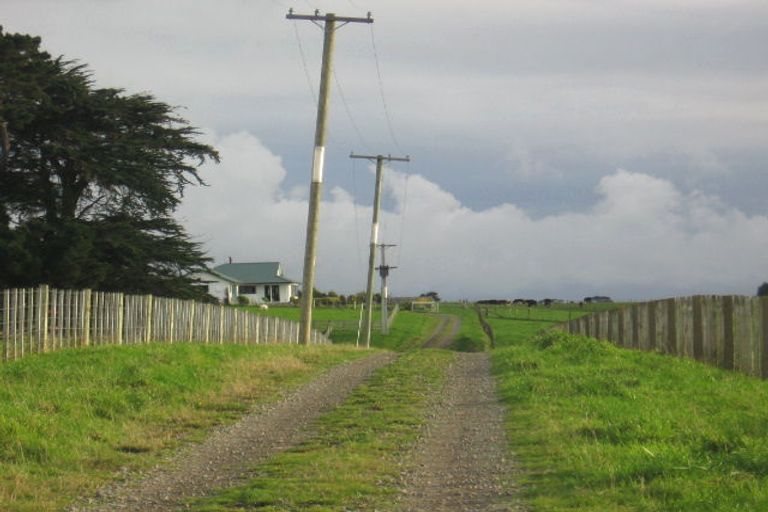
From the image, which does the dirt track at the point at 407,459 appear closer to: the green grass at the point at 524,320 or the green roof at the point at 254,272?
the green grass at the point at 524,320

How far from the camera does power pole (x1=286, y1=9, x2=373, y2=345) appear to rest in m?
31.3

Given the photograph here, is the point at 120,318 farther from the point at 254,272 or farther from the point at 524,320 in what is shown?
the point at 254,272

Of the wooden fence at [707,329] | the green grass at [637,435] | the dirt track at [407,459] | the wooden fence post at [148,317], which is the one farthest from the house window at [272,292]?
the dirt track at [407,459]

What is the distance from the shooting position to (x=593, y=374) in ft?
63.8

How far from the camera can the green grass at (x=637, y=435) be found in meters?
9.20

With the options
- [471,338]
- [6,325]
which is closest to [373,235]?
[471,338]

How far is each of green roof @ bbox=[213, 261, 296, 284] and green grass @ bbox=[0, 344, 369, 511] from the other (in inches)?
3817

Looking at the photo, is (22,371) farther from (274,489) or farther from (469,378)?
(274,489)

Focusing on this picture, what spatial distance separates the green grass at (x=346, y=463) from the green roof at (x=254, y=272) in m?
103

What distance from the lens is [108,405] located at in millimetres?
15023

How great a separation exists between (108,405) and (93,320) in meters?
8.95

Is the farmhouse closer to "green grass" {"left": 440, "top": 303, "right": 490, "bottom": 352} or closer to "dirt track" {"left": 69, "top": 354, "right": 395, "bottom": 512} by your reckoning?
"green grass" {"left": 440, "top": 303, "right": 490, "bottom": 352}

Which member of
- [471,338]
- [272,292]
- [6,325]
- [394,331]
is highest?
[272,292]

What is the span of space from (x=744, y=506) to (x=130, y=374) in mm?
11331
